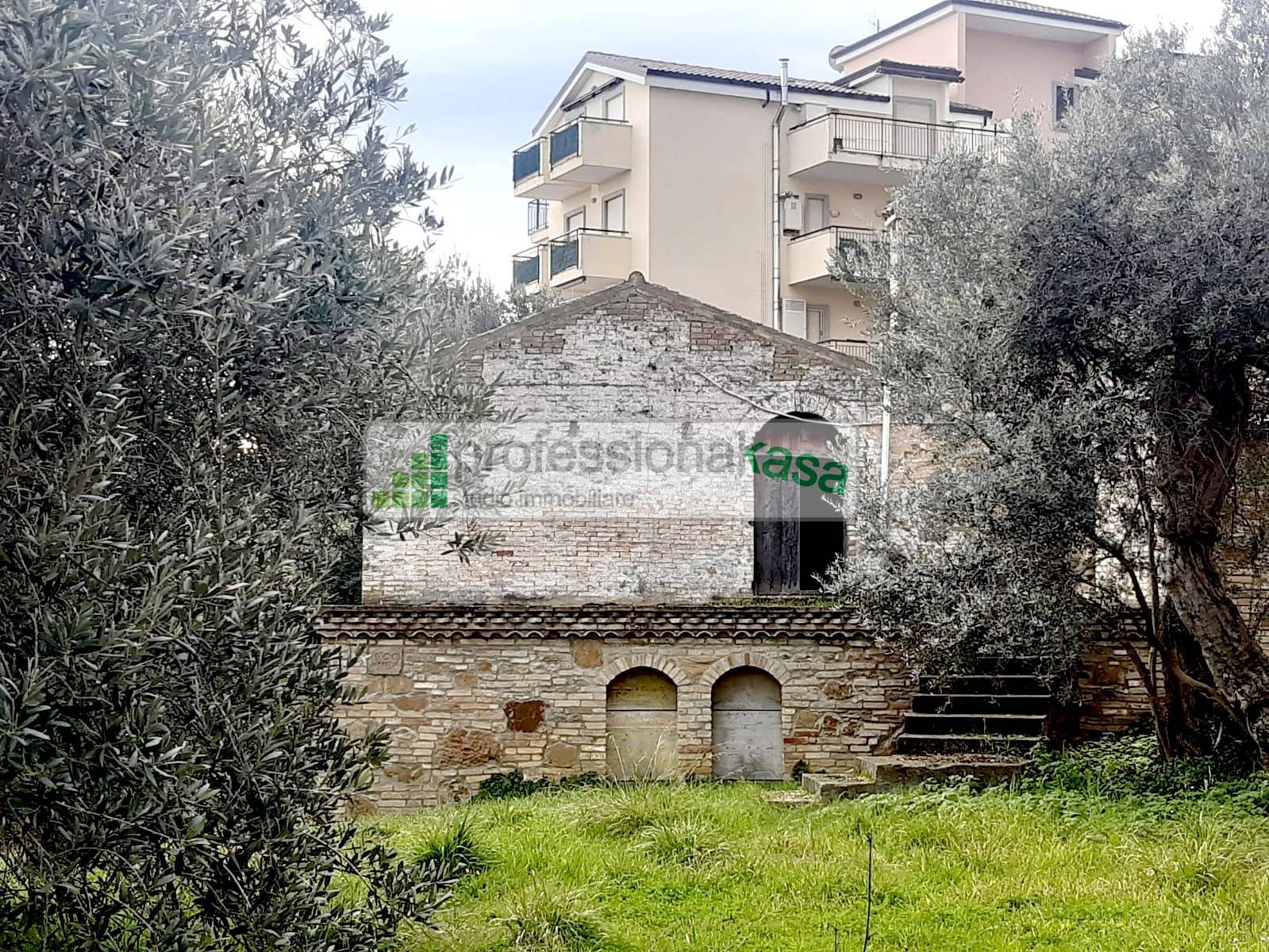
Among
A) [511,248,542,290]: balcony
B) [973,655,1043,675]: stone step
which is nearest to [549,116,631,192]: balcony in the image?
[511,248,542,290]: balcony

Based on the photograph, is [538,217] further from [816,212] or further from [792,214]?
[816,212]

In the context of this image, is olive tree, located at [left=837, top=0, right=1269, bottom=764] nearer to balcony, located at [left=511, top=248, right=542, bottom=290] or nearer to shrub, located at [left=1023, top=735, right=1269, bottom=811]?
shrub, located at [left=1023, top=735, right=1269, bottom=811]

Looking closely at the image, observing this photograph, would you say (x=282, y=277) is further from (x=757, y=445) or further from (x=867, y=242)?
(x=757, y=445)

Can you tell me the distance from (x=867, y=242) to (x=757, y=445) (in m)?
5.02

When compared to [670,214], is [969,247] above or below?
below

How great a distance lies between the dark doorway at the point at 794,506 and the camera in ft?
63.6

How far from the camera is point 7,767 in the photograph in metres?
4.07

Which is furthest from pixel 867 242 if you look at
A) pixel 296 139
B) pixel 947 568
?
pixel 296 139

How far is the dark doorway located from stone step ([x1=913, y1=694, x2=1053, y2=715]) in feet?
11.9

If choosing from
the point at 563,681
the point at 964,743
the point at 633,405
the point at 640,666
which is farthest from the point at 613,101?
the point at 964,743

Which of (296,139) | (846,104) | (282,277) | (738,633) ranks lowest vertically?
(738,633)

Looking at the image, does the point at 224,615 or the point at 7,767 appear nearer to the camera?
the point at 7,767

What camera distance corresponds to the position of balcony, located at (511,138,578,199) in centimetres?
3173

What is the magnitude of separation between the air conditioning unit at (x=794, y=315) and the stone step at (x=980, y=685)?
15.0 meters
